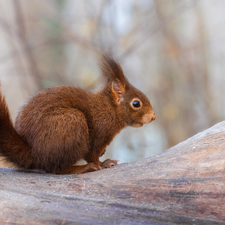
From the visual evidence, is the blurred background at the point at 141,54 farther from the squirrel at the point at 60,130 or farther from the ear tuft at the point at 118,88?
the squirrel at the point at 60,130

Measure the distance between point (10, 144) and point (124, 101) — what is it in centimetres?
72

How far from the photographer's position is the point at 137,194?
1.22 m

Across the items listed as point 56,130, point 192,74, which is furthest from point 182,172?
point 192,74

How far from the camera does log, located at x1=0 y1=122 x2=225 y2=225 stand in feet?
3.69

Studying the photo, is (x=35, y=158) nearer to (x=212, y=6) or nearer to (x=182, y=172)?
(x=182, y=172)

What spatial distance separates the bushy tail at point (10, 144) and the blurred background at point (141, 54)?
188 cm

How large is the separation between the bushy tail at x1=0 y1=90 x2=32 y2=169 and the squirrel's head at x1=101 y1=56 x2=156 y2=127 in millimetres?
610

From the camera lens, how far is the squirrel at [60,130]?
1371 millimetres

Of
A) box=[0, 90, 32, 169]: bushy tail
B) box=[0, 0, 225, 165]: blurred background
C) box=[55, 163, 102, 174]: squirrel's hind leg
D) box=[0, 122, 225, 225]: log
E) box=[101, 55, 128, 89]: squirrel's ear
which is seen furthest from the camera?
box=[0, 0, 225, 165]: blurred background

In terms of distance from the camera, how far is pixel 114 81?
178 cm

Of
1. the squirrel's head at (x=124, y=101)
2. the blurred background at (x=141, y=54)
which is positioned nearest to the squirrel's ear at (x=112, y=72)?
the squirrel's head at (x=124, y=101)

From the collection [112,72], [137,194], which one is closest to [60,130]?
[137,194]

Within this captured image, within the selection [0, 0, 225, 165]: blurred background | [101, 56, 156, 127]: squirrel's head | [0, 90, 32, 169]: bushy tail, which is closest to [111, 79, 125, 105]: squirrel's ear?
[101, 56, 156, 127]: squirrel's head

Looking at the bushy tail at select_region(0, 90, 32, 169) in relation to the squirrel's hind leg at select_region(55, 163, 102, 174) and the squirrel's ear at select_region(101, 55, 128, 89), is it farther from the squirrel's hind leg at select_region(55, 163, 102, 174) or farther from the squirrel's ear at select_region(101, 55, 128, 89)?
the squirrel's ear at select_region(101, 55, 128, 89)
